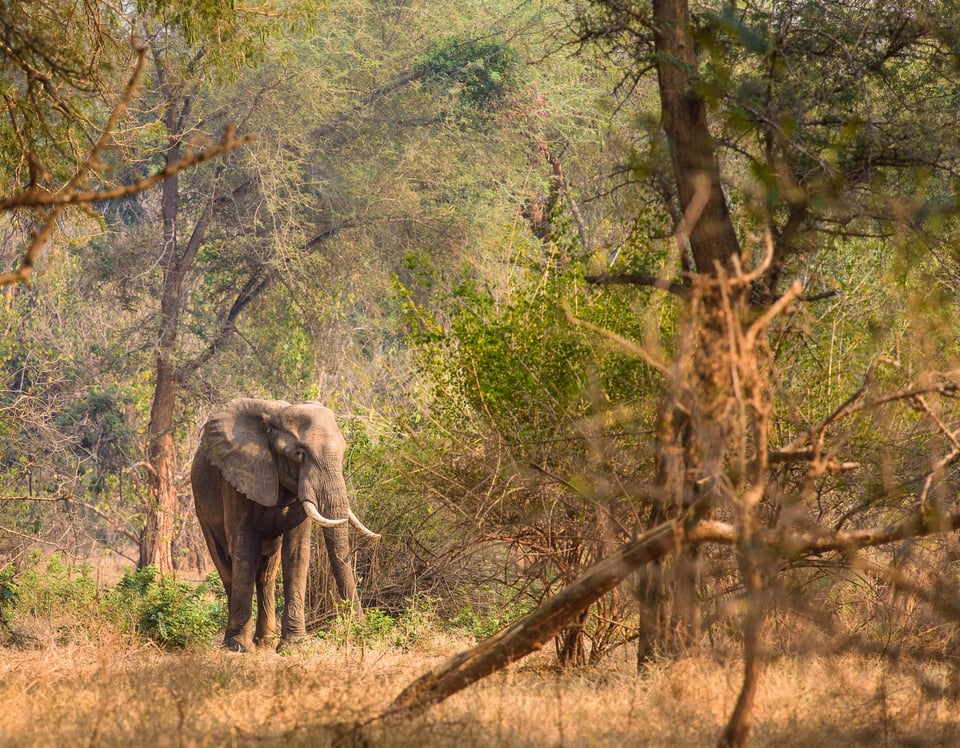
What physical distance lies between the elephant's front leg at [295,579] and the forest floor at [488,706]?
2812 millimetres

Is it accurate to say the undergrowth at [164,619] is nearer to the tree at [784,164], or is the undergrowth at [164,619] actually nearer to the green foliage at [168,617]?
the green foliage at [168,617]

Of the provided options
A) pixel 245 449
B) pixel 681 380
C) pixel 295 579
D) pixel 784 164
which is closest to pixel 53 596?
pixel 245 449

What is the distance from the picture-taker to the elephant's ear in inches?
504

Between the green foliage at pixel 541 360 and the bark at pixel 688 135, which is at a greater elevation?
the bark at pixel 688 135

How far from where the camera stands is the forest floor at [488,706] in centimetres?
634

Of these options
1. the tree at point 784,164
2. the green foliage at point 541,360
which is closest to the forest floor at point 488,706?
the tree at point 784,164

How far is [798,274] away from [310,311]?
15.2 meters

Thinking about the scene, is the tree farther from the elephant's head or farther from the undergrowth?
the elephant's head

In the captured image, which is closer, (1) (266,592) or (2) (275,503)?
(2) (275,503)

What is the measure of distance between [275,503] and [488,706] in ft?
19.2

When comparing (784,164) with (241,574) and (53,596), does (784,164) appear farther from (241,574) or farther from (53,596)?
(53,596)

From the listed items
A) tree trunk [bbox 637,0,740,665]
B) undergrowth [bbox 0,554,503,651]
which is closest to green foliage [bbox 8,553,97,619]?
undergrowth [bbox 0,554,503,651]

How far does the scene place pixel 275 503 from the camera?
42.2ft

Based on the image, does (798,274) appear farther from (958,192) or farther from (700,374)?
(700,374)
